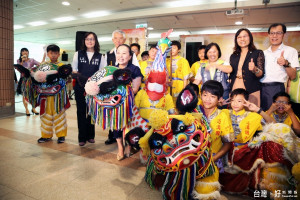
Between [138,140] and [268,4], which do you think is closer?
[138,140]

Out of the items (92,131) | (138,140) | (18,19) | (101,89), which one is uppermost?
(18,19)

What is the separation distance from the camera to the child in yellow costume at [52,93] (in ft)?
8.81

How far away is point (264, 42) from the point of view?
6848 millimetres

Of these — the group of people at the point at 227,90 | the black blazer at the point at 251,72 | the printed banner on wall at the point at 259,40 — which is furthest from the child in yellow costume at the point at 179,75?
the printed banner on wall at the point at 259,40

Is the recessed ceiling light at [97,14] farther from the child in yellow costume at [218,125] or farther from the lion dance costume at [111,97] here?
the child in yellow costume at [218,125]

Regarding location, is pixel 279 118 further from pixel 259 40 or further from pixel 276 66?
pixel 259 40

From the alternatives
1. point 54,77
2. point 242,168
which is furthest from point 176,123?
point 54,77

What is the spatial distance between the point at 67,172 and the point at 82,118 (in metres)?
0.96

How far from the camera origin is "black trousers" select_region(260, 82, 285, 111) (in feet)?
7.16

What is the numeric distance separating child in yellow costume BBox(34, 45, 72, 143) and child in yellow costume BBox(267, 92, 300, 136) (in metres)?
2.56

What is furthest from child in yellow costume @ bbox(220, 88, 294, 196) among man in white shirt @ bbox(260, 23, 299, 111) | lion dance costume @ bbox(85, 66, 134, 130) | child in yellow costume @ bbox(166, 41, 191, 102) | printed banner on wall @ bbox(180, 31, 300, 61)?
printed banner on wall @ bbox(180, 31, 300, 61)

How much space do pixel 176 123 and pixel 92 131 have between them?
7.10 ft

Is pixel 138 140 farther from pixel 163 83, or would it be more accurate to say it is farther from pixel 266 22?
pixel 266 22

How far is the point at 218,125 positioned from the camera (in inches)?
67.0
